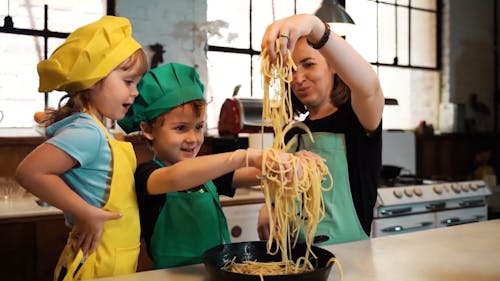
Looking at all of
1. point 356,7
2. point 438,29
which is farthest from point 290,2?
point 438,29

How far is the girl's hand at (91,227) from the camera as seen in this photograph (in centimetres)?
134

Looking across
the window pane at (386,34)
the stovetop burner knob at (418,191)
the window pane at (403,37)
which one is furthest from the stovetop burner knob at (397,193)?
the window pane at (403,37)

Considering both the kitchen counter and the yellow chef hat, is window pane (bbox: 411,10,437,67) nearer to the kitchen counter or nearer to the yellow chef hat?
the kitchen counter

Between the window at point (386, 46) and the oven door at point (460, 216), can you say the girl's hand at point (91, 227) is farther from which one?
the oven door at point (460, 216)

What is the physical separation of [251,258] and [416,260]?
444mm

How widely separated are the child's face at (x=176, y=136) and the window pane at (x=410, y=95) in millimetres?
3639

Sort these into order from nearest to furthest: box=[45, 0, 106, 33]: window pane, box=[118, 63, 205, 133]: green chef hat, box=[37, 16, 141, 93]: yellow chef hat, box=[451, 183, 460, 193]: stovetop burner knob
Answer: box=[37, 16, 141, 93]: yellow chef hat → box=[118, 63, 205, 133]: green chef hat → box=[45, 0, 106, 33]: window pane → box=[451, 183, 460, 193]: stovetop burner knob

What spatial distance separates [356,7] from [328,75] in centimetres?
344

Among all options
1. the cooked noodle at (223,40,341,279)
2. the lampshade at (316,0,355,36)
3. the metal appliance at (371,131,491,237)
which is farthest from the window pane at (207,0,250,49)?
the cooked noodle at (223,40,341,279)

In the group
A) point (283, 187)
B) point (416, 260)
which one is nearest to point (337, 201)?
point (416, 260)

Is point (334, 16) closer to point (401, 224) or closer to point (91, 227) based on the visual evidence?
point (401, 224)

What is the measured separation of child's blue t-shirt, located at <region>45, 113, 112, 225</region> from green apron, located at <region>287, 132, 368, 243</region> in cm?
66

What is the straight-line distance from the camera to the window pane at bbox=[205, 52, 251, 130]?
3977 mm

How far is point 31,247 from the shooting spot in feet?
8.59
